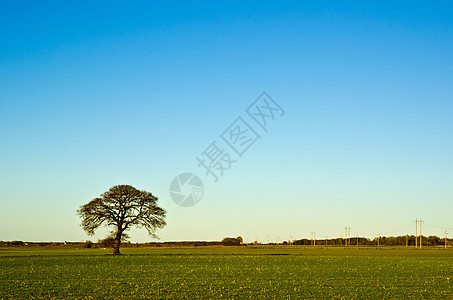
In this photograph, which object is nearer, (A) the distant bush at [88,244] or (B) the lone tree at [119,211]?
(B) the lone tree at [119,211]

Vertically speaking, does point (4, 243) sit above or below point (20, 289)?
below

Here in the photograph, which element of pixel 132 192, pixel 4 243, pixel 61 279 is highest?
pixel 132 192

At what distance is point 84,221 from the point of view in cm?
7681

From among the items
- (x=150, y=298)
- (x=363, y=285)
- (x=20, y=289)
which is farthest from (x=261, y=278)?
(x=20, y=289)

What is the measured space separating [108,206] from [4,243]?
117 meters

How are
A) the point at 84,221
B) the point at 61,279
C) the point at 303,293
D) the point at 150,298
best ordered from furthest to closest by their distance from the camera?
the point at 84,221 → the point at 61,279 → the point at 303,293 → the point at 150,298

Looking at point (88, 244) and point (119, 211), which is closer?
point (119, 211)

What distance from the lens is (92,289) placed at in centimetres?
2725

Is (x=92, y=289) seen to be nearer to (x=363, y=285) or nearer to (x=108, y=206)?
(x=363, y=285)

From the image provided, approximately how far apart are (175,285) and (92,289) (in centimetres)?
515

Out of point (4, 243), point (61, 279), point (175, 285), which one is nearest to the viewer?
point (175, 285)

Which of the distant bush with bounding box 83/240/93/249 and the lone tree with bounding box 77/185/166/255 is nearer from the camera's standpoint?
the lone tree with bounding box 77/185/166/255

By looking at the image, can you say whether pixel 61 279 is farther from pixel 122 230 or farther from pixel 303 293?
pixel 122 230

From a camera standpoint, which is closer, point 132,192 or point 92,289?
point 92,289
